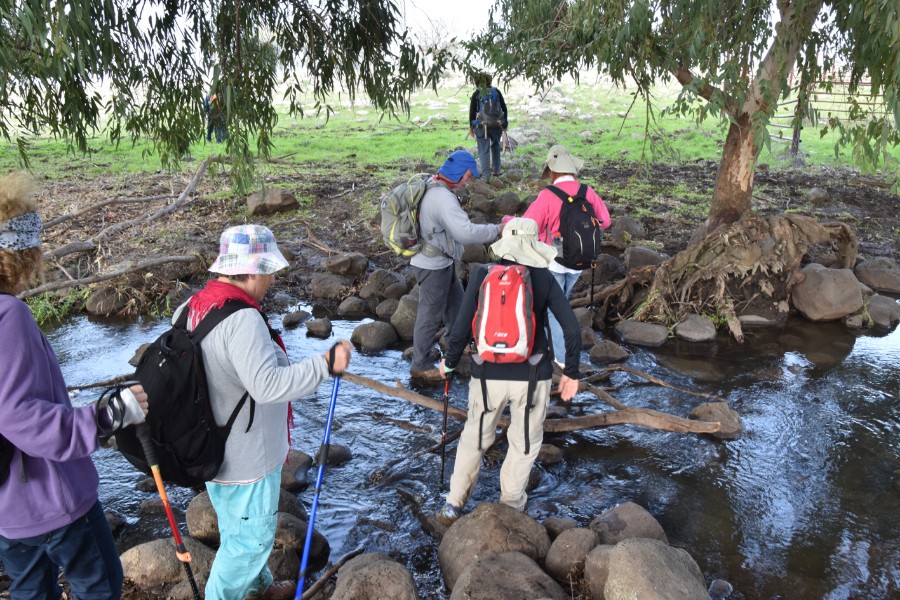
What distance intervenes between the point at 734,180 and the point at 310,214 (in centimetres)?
747

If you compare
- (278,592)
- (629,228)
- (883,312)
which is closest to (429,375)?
(278,592)

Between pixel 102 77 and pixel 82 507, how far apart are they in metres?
4.15

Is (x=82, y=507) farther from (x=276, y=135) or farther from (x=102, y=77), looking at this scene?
(x=276, y=135)

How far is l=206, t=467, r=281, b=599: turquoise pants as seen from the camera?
3.06 metres

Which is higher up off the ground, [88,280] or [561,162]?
[561,162]

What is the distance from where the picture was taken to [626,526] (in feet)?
13.8

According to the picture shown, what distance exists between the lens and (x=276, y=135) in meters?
24.1

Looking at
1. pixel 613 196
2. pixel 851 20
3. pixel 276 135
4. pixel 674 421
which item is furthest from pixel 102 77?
pixel 276 135

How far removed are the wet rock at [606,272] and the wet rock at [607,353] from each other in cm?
181

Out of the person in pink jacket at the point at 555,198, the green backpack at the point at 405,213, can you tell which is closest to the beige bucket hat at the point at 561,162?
the person in pink jacket at the point at 555,198

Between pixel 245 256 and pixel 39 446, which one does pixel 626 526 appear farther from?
pixel 39 446

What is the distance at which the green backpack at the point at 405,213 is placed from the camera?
5.79m

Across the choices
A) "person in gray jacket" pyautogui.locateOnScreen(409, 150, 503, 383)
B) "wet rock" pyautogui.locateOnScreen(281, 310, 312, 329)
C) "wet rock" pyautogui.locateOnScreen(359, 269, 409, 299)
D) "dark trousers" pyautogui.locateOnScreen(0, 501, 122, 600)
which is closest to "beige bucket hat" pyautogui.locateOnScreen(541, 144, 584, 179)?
"person in gray jacket" pyautogui.locateOnScreen(409, 150, 503, 383)

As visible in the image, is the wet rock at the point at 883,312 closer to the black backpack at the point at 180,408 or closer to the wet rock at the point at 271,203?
the black backpack at the point at 180,408
